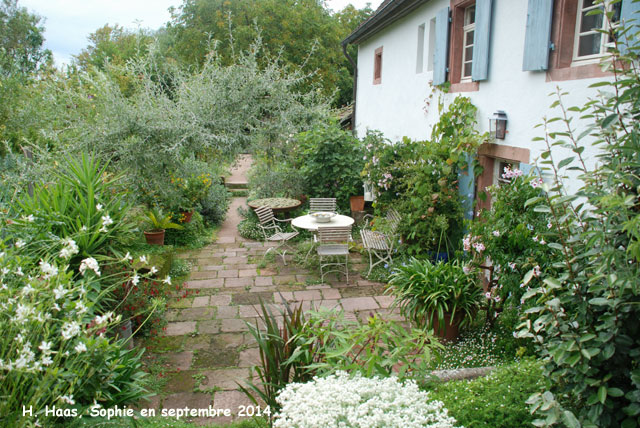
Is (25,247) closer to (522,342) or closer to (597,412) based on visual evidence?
(597,412)

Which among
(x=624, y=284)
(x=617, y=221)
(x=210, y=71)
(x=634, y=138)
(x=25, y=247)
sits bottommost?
(x=25, y=247)

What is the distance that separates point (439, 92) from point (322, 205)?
3.31 m

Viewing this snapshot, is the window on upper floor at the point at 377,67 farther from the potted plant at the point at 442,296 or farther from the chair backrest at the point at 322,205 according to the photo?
the potted plant at the point at 442,296

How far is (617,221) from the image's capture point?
2117 mm

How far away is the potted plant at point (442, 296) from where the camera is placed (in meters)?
4.56

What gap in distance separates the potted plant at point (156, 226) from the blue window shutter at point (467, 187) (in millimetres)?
5016

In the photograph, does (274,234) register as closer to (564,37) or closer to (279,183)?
(279,183)

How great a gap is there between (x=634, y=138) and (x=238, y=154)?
786 cm

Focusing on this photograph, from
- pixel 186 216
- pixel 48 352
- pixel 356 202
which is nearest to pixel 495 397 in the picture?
pixel 48 352

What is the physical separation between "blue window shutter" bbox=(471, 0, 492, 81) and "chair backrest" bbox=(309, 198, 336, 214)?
4085mm

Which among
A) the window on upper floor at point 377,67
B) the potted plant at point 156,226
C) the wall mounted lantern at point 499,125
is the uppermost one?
the window on upper floor at point 377,67

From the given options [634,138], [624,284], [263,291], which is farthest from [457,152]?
[624,284]

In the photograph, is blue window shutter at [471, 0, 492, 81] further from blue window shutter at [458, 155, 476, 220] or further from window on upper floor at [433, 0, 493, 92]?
blue window shutter at [458, 155, 476, 220]

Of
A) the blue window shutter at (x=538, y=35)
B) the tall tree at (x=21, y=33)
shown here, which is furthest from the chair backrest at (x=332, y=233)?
the tall tree at (x=21, y=33)
